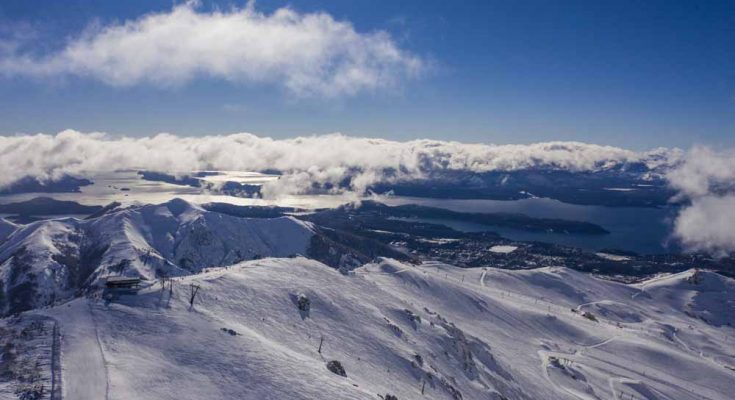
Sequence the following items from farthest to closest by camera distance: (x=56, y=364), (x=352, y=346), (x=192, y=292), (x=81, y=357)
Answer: (x=352, y=346) → (x=192, y=292) → (x=81, y=357) → (x=56, y=364)

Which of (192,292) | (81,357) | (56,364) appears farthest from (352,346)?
(56,364)

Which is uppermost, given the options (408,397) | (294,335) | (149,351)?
(149,351)

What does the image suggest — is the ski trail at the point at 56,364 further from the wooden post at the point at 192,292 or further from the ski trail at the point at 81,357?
the wooden post at the point at 192,292

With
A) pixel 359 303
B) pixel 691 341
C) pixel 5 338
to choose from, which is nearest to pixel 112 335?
pixel 5 338

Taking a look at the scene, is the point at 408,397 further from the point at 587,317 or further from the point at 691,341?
the point at 691,341

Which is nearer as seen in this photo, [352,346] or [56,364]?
[56,364]

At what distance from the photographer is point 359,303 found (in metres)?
89.5

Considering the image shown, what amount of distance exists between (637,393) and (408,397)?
7364 cm

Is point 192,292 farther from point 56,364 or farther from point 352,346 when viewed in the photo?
point 352,346

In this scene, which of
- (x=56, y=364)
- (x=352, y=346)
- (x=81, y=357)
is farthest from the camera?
(x=352, y=346)

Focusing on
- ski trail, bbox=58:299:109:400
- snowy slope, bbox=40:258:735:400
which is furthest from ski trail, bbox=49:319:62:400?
snowy slope, bbox=40:258:735:400

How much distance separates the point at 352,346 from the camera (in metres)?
69.8

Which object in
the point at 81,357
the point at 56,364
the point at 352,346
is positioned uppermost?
the point at 81,357

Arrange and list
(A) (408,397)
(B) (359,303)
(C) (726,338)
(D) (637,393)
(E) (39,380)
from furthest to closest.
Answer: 1. (C) (726,338)
2. (D) (637,393)
3. (B) (359,303)
4. (A) (408,397)
5. (E) (39,380)
